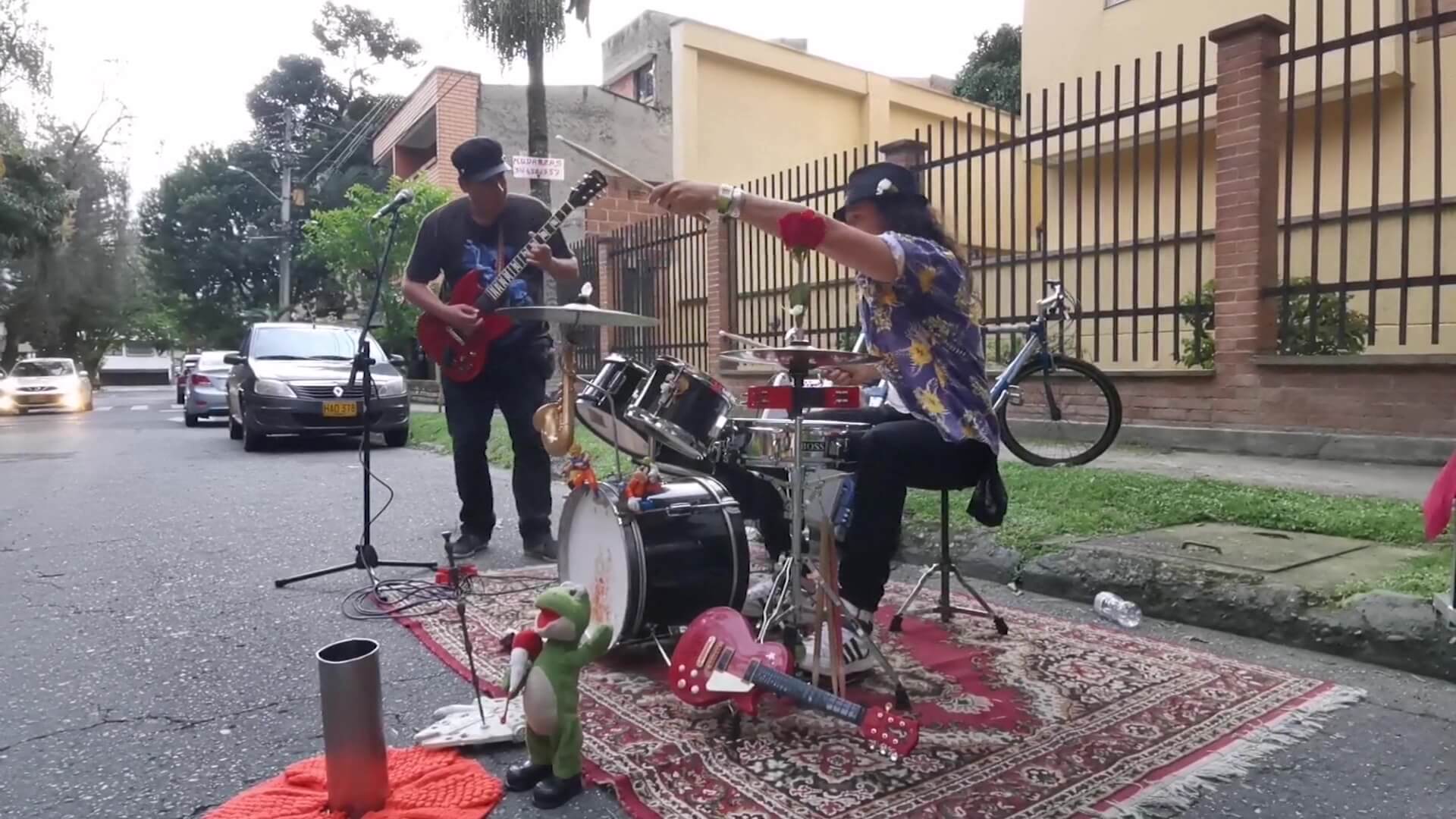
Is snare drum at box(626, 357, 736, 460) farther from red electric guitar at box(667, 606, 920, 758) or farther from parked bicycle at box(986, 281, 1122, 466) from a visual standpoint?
parked bicycle at box(986, 281, 1122, 466)

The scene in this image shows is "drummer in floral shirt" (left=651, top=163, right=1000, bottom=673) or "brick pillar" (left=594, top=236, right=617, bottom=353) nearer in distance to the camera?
"drummer in floral shirt" (left=651, top=163, right=1000, bottom=673)

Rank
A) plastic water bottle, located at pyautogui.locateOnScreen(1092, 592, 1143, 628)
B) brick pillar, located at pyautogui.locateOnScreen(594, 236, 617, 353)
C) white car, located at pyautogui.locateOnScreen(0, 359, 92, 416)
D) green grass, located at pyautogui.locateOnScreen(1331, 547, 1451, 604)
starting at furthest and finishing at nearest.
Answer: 1. white car, located at pyautogui.locateOnScreen(0, 359, 92, 416)
2. brick pillar, located at pyautogui.locateOnScreen(594, 236, 617, 353)
3. plastic water bottle, located at pyautogui.locateOnScreen(1092, 592, 1143, 628)
4. green grass, located at pyautogui.locateOnScreen(1331, 547, 1451, 604)

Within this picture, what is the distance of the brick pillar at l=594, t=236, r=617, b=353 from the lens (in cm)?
1412

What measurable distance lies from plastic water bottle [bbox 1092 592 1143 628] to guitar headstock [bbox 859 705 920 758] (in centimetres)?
173

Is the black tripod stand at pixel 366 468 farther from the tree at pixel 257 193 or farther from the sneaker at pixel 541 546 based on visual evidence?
the tree at pixel 257 193

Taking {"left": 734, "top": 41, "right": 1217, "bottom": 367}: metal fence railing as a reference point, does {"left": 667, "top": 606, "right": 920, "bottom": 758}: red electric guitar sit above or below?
below

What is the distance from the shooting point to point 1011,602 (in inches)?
159

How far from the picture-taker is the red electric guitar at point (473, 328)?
4.38 meters

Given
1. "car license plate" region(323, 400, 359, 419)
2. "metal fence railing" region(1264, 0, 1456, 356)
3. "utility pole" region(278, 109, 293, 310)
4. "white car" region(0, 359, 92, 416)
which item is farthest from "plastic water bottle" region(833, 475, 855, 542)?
"utility pole" region(278, 109, 293, 310)

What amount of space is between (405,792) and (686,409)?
1378 mm

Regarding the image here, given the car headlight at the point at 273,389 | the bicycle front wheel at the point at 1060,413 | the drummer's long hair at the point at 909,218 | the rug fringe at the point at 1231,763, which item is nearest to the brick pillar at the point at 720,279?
the car headlight at the point at 273,389

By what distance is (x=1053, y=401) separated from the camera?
6801 mm

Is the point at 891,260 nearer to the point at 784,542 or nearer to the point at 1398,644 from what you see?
the point at 784,542

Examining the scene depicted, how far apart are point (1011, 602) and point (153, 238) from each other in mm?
39897
